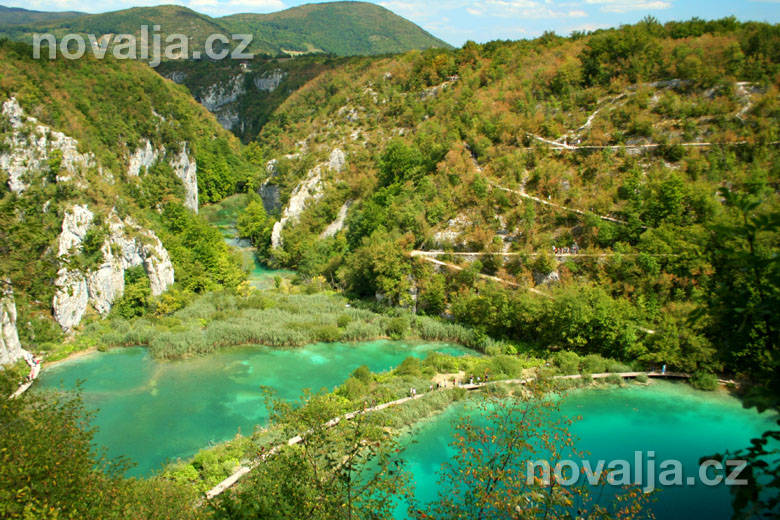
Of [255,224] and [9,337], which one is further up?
[255,224]

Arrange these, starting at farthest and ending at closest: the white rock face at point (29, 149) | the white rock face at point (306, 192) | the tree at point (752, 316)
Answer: the white rock face at point (306, 192) < the white rock face at point (29, 149) < the tree at point (752, 316)

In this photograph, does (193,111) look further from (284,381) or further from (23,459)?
(23,459)

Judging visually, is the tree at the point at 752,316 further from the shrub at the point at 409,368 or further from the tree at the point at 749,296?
the shrub at the point at 409,368

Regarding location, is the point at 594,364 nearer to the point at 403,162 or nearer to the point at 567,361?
the point at 567,361

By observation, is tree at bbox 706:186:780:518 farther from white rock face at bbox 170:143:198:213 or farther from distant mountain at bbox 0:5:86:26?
distant mountain at bbox 0:5:86:26

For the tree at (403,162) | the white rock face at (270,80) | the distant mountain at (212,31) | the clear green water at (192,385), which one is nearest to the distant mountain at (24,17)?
the distant mountain at (212,31)

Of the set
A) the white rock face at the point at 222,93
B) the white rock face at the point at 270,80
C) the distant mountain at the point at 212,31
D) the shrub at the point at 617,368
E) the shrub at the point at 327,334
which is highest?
the distant mountain at the point at 212,31

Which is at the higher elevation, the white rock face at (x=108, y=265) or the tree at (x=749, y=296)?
the tree at (x=749, y=296)

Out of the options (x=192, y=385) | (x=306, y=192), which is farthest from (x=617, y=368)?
(x=306, y=192)
